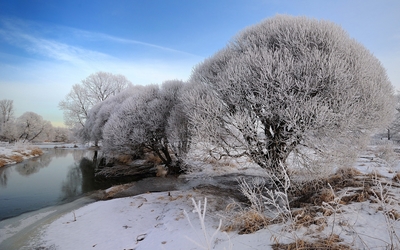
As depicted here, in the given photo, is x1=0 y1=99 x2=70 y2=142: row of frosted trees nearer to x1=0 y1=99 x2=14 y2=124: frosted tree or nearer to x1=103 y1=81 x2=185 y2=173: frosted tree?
x1=0 y1=99 x2=14 y2=124: frosted tree

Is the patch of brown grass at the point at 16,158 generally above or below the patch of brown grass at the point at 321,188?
below

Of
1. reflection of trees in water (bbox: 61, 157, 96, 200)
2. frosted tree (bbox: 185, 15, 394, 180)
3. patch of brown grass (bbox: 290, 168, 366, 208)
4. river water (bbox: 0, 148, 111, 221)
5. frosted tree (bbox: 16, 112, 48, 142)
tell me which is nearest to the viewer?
patch of brown grass (bbox: 290, 168, 366, 208)

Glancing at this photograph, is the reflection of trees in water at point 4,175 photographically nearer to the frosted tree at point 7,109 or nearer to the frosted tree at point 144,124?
the frosted tree at point 144,124

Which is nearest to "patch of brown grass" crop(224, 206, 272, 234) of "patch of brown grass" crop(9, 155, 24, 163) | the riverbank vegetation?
the riverbank vegetation

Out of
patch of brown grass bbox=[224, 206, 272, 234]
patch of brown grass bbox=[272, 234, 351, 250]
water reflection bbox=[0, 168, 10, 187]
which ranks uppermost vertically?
patch of brown grass bbox=[272, 234, 351, 250]

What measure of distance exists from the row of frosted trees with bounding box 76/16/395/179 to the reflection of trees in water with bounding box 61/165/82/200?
8222 millimetres

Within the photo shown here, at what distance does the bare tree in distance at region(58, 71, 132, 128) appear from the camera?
36250 mm

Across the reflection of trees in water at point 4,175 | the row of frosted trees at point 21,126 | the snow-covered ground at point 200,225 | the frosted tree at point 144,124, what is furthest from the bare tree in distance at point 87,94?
the snow-covered ground at point 200,225

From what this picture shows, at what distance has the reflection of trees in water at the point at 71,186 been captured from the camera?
11909 mm

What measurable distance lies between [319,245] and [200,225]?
12.2 ft

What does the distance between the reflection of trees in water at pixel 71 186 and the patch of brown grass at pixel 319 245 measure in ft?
37.7

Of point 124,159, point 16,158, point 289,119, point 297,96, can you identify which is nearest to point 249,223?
point 289,119

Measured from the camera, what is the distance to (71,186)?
44.5 feet

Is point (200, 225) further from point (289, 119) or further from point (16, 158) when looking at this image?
point (16, 158)
